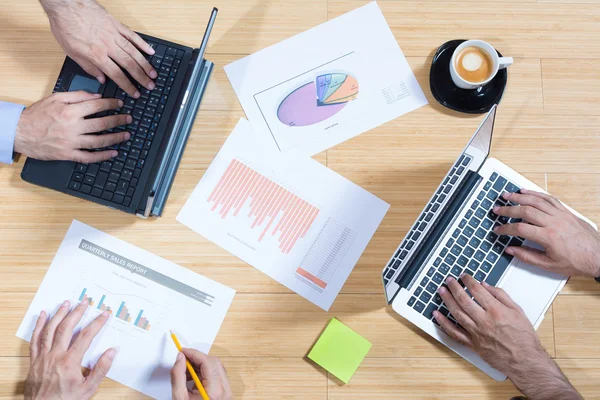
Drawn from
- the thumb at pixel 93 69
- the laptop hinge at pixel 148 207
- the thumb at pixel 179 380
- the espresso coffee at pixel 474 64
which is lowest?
the thumb at pixel 179 380

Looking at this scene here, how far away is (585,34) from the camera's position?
3.86 feet

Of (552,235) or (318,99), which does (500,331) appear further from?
(318,99)

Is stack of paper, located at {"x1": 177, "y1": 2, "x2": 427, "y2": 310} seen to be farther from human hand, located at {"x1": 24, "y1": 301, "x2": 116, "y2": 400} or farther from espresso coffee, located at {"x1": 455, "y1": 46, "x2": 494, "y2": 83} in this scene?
human hand, located at {"x1": 24, "y1": 301, "x2": 116, "y2": 400}

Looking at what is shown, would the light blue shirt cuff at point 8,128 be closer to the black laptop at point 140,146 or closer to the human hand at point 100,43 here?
Result: the black laptop at point 140,146

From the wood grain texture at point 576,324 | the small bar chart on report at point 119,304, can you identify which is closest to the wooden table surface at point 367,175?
the wood grain texture at point 576,324

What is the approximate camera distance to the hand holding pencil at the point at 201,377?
1025 millimetres

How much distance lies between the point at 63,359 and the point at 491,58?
1.06 m

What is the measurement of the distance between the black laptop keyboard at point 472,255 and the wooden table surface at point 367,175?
84 millimetres

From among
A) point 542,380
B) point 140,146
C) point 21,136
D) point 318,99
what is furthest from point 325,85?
point 542,380

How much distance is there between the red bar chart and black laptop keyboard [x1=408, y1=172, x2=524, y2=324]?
0.27m

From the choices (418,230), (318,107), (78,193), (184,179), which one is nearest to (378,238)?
(418,230)

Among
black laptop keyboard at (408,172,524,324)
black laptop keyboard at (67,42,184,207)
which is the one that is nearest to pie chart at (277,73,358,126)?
black laptop keyboard at (67,42,184,207)

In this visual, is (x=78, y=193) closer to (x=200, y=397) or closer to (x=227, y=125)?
(x=227, y=125)

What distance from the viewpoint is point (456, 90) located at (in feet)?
3.72
